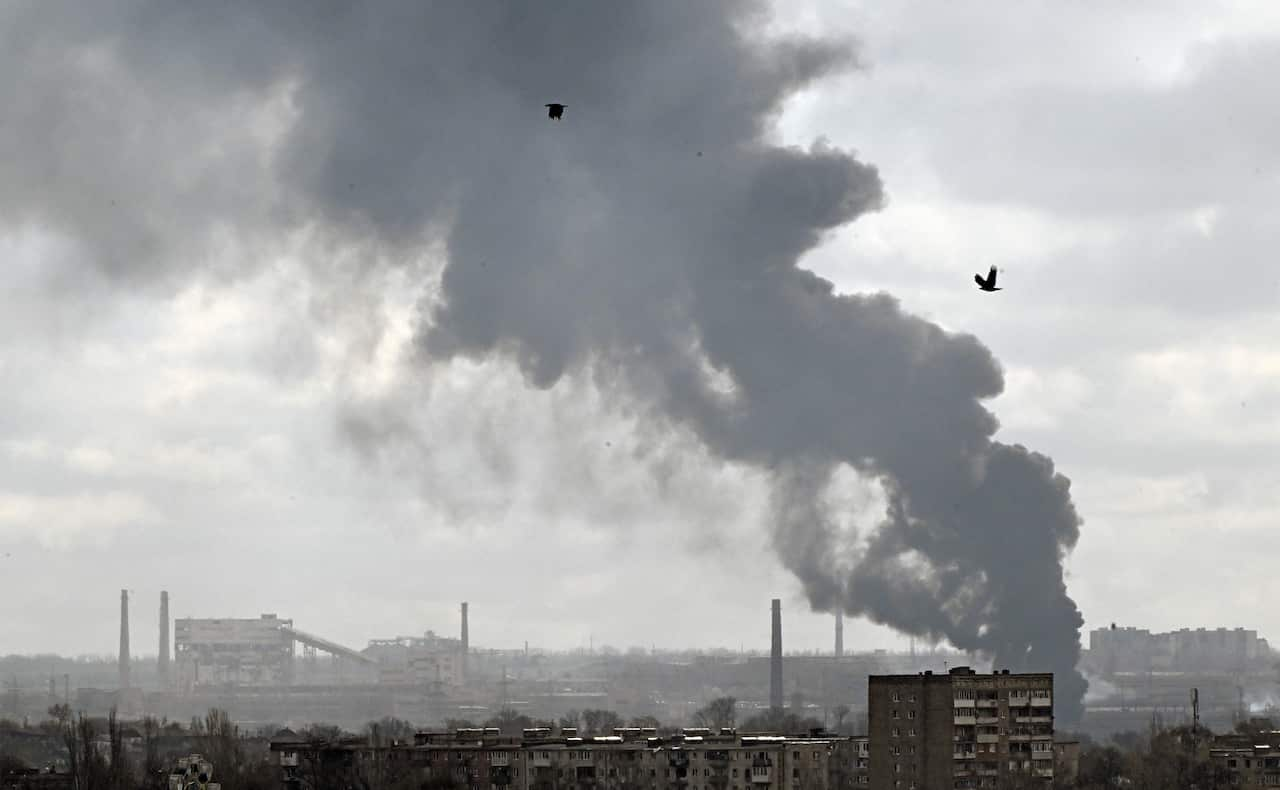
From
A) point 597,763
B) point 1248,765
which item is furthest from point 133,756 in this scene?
point 1248,765

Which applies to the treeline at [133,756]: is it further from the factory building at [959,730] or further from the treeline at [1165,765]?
the treeline at [1165,765]

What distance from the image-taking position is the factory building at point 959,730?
379 feet

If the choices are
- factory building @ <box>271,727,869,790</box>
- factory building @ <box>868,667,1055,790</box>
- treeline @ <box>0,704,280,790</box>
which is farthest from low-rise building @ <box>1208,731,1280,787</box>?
treeline @ <box>0,704,280,790</box>

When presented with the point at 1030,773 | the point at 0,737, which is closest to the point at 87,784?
the point at 1030,773

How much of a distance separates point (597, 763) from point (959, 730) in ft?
69.9

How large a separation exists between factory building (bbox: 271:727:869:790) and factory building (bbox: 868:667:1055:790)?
7330mm

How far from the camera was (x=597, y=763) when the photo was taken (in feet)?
420

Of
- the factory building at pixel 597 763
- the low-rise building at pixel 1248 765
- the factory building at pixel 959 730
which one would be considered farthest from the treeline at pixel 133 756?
the low-rise building at pixel 1248 765

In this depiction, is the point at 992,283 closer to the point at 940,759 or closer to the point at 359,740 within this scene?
the point at 940,759

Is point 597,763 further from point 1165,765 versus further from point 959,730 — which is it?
point 1165,765

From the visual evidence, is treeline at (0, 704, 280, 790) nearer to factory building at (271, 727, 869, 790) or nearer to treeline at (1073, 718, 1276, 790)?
factory building at (271, 727, 869, 790)

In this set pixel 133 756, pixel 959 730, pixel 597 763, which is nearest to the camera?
pixel 959 730

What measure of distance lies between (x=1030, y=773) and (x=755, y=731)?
79327 millimetres

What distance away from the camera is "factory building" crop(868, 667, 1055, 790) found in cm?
11544
